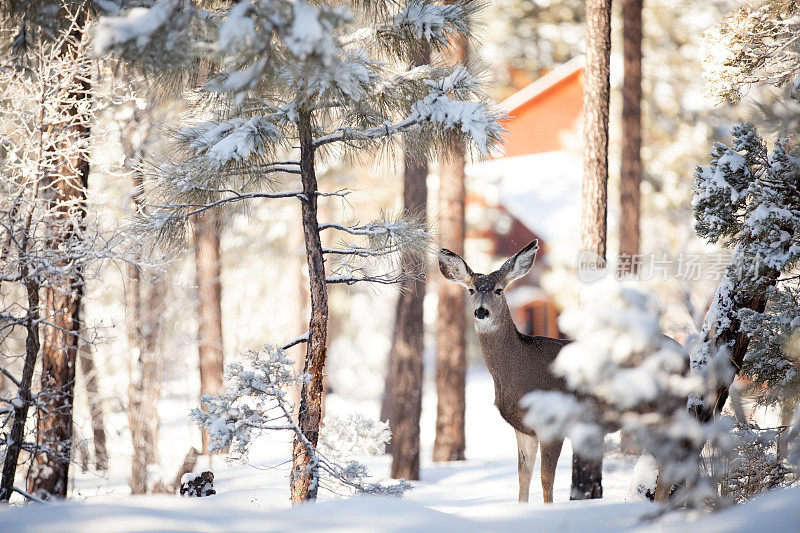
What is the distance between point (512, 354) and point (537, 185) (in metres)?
13.9

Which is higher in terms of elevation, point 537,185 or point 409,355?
point 537,185

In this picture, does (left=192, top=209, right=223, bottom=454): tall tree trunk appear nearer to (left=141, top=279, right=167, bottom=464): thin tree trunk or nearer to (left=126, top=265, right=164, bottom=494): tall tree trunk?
(left=141, top=279, right=167, bottom=464): thin tree trunk

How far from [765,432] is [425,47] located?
15.5 ft

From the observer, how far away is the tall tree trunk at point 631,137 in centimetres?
1244

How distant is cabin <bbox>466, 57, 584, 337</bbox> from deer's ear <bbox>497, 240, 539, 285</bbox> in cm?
1104

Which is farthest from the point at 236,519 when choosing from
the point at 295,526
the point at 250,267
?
the point at 250,267

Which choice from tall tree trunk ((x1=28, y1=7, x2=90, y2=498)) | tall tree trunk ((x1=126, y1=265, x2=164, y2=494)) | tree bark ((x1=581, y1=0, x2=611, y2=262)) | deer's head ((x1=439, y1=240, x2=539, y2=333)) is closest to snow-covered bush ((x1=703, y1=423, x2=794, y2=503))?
deer's head ((x1=439, y1=240, x2=539, y2=333))

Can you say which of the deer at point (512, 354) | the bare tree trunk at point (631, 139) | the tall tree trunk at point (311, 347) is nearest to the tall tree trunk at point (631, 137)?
the bare tree trunk at point (631, 139)

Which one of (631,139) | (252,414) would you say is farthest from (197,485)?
(631,139)

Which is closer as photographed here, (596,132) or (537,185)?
(596,132)

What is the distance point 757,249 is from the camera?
20.0 ft

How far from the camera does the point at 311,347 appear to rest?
6125 millimetres

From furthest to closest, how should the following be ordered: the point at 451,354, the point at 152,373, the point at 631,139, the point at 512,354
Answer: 1. the point at 631,139
2. the point at 152,373
3. the point at 451,354
4. the point at 512,354

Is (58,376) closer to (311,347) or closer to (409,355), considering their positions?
(311,347)
